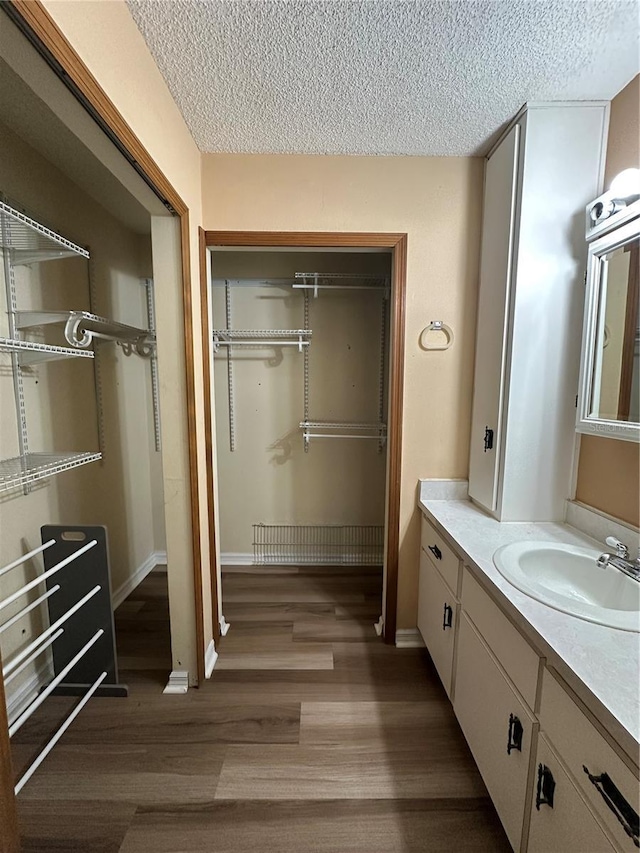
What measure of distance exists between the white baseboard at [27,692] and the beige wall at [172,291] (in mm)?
632

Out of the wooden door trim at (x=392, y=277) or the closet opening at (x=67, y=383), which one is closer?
the closet opening at (x=67, y=383)

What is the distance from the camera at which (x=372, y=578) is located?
260cm

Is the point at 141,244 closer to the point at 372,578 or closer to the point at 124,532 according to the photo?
the point at 124,532

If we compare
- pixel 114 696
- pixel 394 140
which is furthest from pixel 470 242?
pixel 114 696

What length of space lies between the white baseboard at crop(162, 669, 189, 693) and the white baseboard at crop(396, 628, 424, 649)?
1.11m

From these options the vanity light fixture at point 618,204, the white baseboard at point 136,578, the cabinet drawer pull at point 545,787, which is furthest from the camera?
the white baseboard at point 136,578

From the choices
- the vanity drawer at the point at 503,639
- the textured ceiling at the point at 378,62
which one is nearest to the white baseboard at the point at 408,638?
the vanity drawer at the point at 503,639

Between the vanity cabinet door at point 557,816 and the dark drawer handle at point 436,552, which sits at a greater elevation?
the dark drawer handle at point 436,552

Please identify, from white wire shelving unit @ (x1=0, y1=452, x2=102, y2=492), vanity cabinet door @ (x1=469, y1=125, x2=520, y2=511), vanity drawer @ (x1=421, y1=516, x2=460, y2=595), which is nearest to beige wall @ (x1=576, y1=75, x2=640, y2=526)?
vanity cabinet door @ (x1=469, y1=125, x2=520, y2=511)

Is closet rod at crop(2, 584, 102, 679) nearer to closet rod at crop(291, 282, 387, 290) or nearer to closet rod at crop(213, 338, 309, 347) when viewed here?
closet rod at crop(213, 338, 309, 347)

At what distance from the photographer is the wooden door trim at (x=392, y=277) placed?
1.66 m

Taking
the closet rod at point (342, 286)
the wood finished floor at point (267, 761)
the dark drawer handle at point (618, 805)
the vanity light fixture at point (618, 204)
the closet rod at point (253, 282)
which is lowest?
the wood finished floor at point (267, 761)

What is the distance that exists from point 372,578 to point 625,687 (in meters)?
2.02

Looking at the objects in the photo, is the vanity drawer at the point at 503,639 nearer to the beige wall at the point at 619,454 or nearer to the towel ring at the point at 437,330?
the beige wall at the point at 619,454
